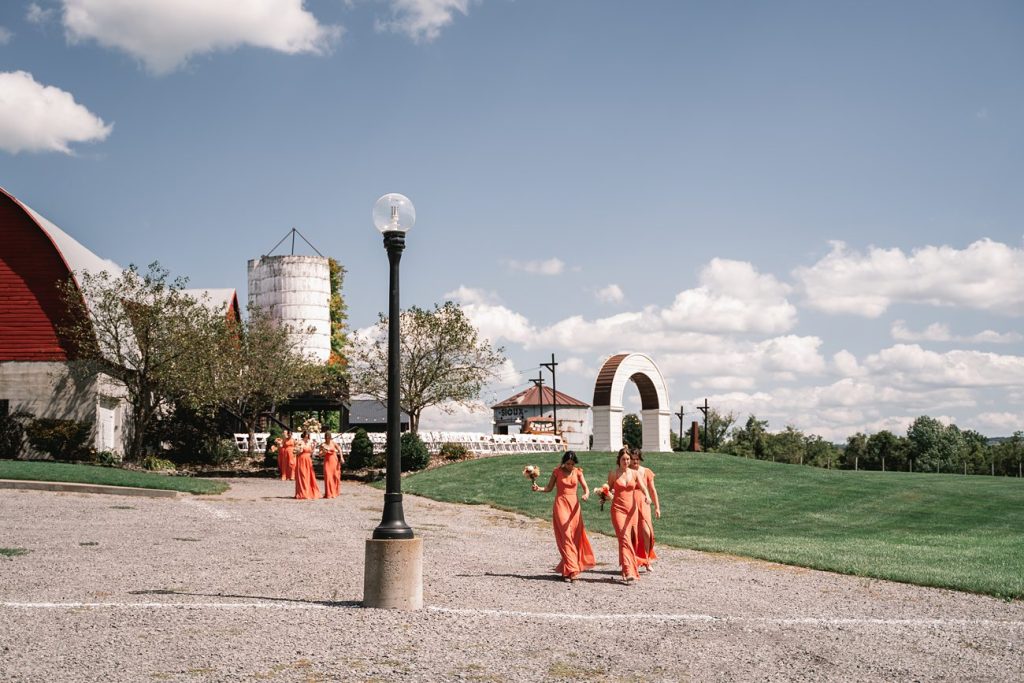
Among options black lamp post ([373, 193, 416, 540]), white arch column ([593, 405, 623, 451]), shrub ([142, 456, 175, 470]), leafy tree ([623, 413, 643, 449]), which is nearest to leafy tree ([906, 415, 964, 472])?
leafy tree ([623, 413, 643, 449])

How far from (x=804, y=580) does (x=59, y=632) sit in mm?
9491

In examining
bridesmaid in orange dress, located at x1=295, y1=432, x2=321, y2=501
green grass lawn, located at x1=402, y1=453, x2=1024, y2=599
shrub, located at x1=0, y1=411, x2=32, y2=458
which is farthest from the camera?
shrub, located at x1=0, y1=411, x2=32, y2=458

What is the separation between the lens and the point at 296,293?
54.1 m

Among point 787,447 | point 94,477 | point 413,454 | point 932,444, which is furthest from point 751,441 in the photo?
point 94,477

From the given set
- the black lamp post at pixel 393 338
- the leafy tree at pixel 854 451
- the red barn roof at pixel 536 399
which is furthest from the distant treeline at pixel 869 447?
the black lamp post at pixel 393 338

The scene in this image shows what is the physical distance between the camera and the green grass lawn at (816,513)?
14.3 metres

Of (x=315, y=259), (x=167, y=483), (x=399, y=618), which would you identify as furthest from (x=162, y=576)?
(x=315, y=259)

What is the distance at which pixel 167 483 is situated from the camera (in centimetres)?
2366

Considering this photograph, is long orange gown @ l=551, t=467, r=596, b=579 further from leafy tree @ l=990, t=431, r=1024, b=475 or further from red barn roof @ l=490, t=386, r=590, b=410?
Answer: red barn roof @ l=490, t=386, r=590, b=410

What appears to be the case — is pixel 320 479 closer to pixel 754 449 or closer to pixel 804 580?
pixel 804 580

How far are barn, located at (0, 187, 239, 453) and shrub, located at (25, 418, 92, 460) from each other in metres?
0.52

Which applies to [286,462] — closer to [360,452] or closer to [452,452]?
[360,452]

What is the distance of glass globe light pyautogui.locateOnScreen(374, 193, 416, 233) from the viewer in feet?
33.4

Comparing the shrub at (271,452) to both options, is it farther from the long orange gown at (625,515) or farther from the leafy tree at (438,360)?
the long orange gown at (625,515)
